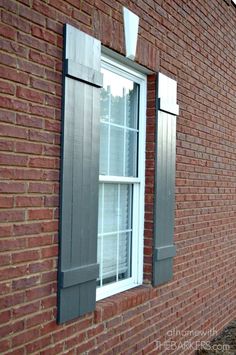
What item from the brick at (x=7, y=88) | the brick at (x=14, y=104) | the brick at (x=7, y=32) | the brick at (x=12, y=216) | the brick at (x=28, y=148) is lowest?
the brick at (x=12, y=216)

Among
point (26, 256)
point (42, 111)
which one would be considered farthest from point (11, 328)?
point (42, 111)

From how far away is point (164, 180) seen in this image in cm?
436

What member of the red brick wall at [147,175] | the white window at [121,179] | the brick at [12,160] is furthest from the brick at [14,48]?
the white window at [121,179]

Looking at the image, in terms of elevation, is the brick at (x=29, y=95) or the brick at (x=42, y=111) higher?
the brick at (x=29, y=95)

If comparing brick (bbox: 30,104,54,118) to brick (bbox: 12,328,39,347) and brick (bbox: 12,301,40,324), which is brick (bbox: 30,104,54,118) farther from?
brick (bbox: 12,328,39,347)

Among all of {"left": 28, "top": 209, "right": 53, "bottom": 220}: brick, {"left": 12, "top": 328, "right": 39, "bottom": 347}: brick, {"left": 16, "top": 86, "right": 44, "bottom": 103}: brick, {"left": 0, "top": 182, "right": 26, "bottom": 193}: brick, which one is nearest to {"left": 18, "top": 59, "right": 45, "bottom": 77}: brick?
{"left": 16, "top": 86, "right": 44, "bottom": 103}: brick

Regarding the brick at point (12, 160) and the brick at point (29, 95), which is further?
the brick at point (29, 95)

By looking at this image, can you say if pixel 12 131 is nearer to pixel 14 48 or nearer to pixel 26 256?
pixel 14 48

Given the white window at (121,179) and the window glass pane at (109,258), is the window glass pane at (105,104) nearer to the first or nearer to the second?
the white window at (121,179)

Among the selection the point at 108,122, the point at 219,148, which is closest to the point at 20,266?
the point at 108,122

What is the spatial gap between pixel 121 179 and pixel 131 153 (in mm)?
369

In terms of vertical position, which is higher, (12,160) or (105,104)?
(105,104)

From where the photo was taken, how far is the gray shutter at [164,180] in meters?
4.24

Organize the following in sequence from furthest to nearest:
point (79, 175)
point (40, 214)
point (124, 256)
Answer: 1. point (124, 256)
2. point (79, 175)
3. point (40, 214)
